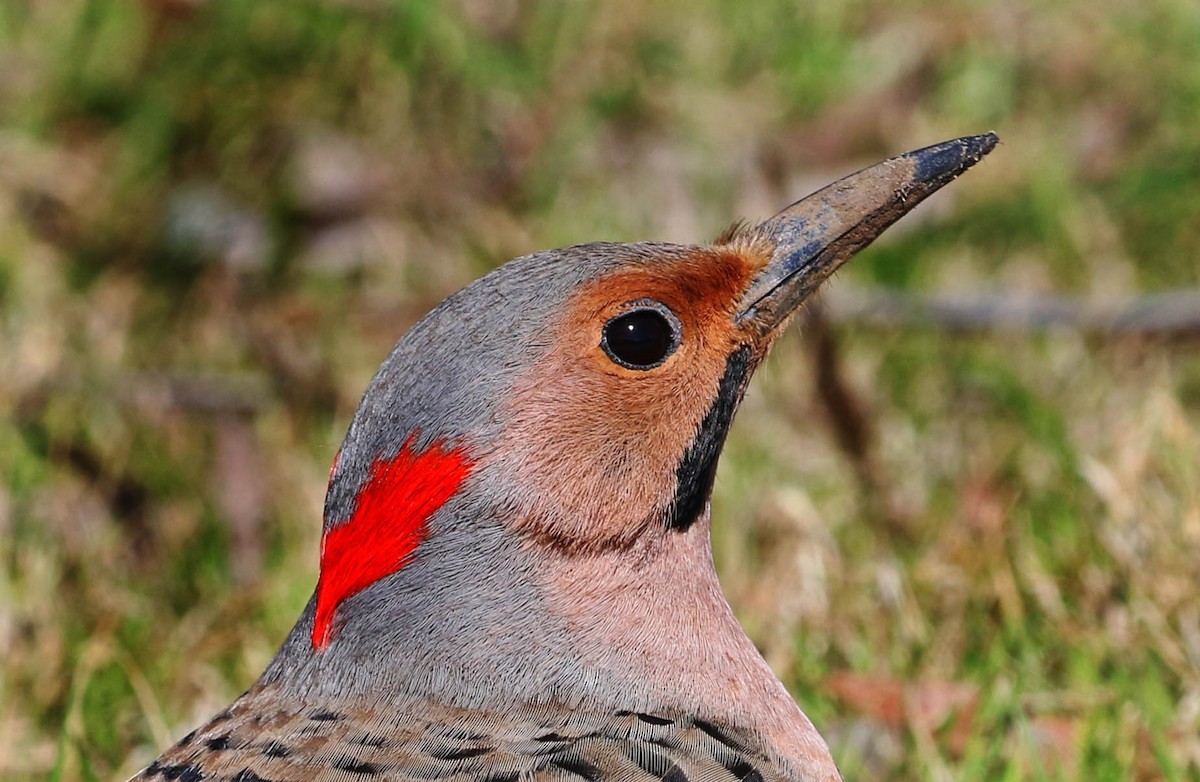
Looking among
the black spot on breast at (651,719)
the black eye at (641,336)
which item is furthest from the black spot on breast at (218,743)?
the black eye at (641,336)

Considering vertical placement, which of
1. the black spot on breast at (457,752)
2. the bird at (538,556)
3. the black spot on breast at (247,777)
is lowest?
the black spot on breast at (457,752)

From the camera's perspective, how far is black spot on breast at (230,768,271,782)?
307 cm

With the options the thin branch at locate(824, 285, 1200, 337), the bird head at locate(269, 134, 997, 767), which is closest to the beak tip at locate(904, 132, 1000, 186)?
the bird head at locate(269, 134, 997, 767)

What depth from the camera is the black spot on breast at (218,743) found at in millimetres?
3271

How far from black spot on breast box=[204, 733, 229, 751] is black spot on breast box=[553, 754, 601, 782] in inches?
25.6

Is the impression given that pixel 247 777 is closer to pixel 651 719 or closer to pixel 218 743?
pixel 218 743

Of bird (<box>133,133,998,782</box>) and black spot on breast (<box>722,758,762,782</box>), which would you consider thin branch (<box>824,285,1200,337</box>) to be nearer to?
bird (<box>133,133,998,782</box>)

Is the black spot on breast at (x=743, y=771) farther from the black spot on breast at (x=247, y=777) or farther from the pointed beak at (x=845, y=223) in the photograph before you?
the pointed beak at (x=845, y=223)

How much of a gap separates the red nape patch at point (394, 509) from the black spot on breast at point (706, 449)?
48 cm

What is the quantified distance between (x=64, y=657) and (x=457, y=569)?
203cm

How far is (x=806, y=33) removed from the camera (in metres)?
8.40

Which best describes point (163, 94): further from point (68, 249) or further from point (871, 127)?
point (871, 127)

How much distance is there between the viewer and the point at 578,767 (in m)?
3.10

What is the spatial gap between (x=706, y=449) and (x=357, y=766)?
1062 millimetres
